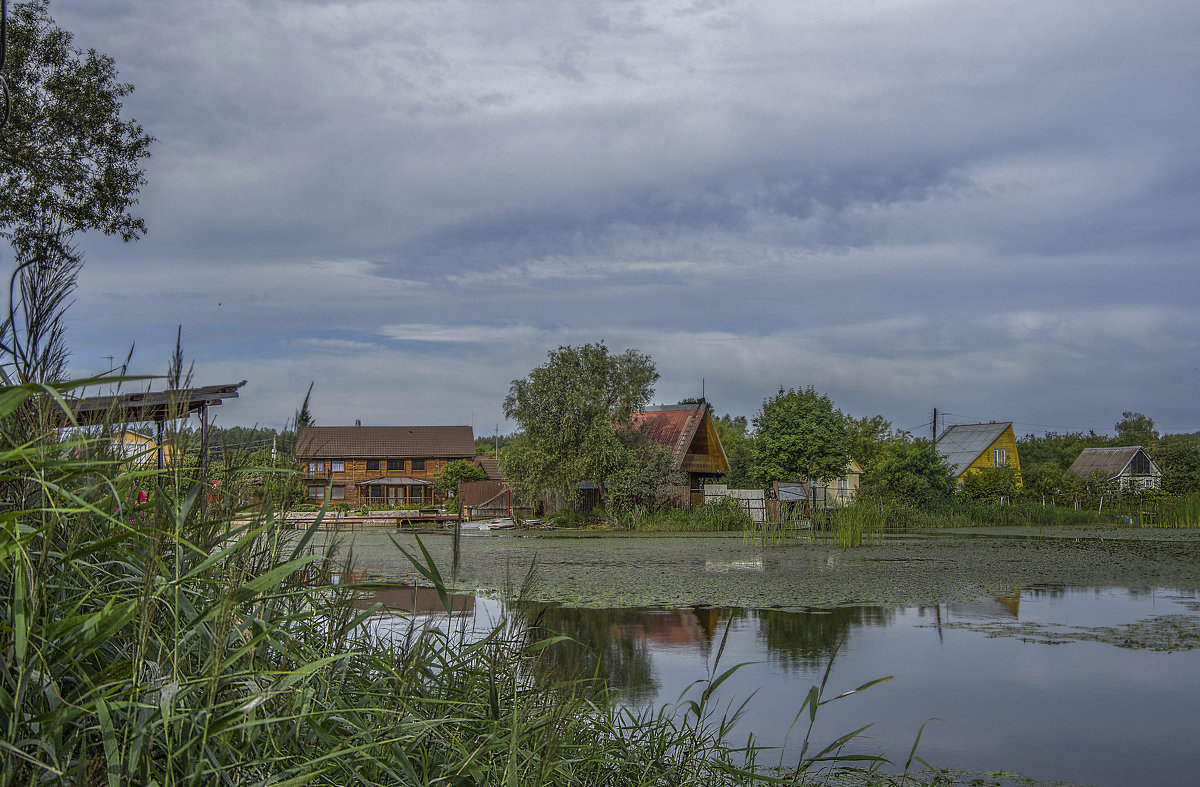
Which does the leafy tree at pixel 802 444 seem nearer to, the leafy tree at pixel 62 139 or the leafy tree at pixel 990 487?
the leafy tree at pixel 990 487

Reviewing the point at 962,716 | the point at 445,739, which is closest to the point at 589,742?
the point at 445,739

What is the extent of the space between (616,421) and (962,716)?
2437 cm

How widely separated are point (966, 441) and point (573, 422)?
1239 inches

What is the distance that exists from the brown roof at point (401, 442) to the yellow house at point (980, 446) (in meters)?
29.3

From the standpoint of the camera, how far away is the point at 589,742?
3.01 metres

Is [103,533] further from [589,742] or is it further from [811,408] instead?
[811,408]

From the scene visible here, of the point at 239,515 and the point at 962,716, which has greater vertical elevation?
the point at 239,515

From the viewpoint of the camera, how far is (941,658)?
7.17m

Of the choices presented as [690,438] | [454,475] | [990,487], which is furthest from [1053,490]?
[454,475]

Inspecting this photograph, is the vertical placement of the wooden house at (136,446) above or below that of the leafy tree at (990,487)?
above

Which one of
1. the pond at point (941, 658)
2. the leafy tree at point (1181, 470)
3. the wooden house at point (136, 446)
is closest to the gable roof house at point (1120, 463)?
the leafy tree at point (1181, 470)

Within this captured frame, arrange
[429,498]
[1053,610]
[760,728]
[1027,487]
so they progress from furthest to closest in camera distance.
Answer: [429,498]
[1027,487]
[1053,610]
[760,728]

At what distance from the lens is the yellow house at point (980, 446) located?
48.5 meters

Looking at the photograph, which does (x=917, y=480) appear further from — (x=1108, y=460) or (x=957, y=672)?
(x=1108, y=460)
